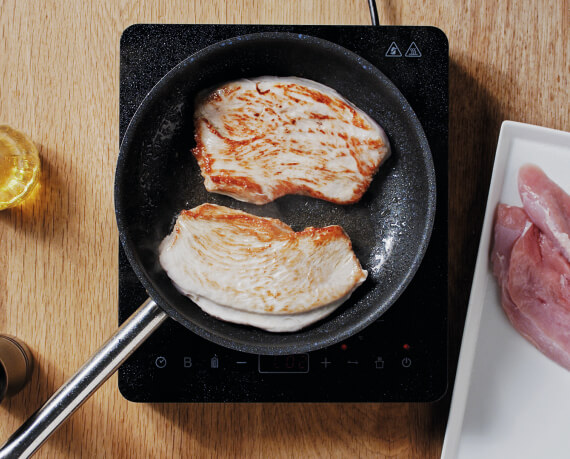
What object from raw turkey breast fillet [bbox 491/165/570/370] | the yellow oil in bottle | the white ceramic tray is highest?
the yellow oil in bottle

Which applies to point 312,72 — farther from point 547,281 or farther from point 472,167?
point 547,281

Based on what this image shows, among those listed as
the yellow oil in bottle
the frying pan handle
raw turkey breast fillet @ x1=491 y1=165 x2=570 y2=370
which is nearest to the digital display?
the frying pan handle

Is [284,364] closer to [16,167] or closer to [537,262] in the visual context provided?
[537,262]

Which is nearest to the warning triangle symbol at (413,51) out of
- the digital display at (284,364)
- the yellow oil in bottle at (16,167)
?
the digital display at (284,364)

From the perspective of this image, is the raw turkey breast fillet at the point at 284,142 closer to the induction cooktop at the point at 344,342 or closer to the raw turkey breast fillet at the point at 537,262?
the induction cooktop at the point at 344,342

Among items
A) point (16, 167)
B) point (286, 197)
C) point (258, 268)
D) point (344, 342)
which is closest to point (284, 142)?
point (286, 197)

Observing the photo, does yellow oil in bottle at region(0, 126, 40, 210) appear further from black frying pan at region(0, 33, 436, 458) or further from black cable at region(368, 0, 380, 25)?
black cable at region(368, 0, 380, 25)

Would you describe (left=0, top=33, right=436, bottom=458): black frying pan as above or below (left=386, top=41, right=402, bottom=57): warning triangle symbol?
below

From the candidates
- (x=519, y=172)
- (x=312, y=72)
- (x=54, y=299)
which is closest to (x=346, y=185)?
(x=312, y=72)
